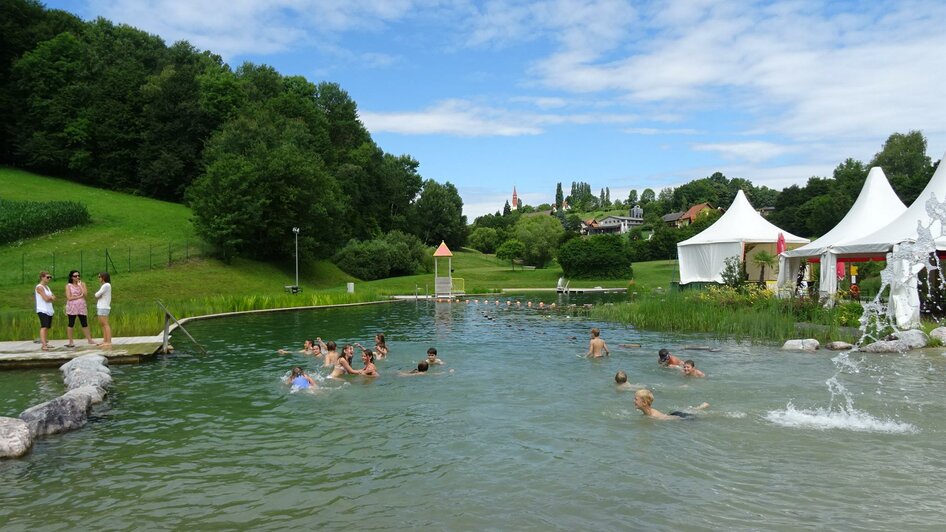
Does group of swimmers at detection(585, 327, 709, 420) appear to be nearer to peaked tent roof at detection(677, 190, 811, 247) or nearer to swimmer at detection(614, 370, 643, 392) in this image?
swimmer at detection(614, 370, 643, 392)

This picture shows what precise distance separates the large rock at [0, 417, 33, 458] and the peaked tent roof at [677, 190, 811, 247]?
3434 centimetres

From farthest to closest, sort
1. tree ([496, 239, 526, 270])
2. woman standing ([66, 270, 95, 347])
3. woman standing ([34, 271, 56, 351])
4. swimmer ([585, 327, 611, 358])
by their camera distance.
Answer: tree ([496, 239, 526, 270])
swimmer ([585, 327, 611, 358])
woman standing ([66, 270, 95, 347])
woman standing ([34, 271, 56, 351])

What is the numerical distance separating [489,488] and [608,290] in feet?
146

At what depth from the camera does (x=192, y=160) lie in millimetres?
66938

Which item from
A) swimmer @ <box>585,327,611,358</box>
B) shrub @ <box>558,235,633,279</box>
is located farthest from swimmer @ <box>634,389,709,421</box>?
shrub @ <box>558,235,633,279</box>

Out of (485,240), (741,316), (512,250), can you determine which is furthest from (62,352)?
(485,240)

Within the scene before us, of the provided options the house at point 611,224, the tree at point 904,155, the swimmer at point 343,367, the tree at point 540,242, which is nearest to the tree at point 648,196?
the house at point 611,224

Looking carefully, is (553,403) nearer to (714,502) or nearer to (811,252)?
(714,502)

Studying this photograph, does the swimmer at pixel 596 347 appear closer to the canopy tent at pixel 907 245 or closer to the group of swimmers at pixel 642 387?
the group of swimmers at pixel 642 387

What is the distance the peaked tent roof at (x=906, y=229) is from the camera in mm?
20453

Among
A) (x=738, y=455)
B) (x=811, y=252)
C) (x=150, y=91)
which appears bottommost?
(x=738, y=455)

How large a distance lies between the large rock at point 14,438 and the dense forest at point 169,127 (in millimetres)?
39225

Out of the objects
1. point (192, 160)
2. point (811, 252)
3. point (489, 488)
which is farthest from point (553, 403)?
point (192, 160)

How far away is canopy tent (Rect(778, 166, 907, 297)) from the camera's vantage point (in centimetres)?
2562
